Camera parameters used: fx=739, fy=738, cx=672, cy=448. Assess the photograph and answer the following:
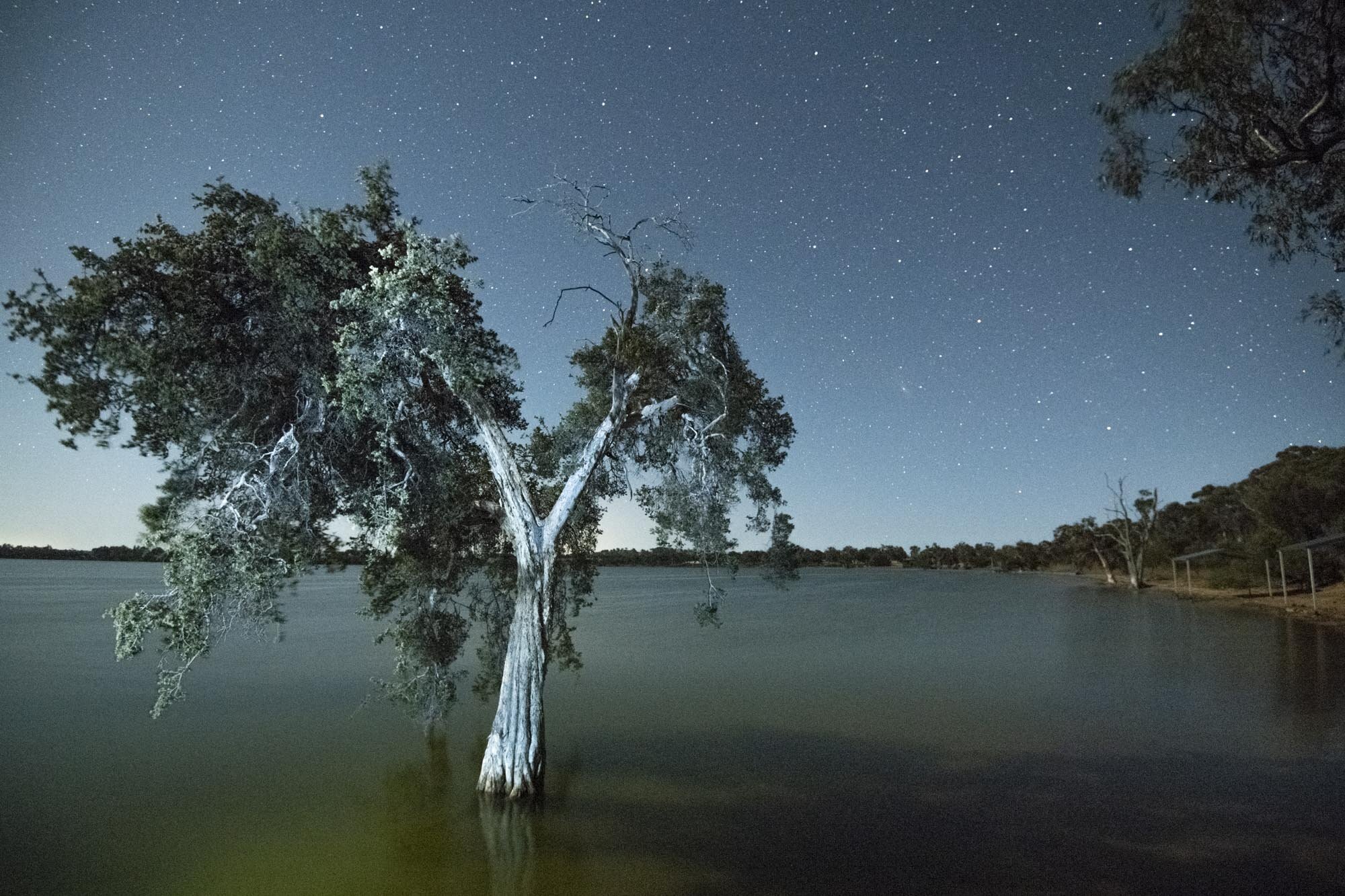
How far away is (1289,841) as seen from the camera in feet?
32.4

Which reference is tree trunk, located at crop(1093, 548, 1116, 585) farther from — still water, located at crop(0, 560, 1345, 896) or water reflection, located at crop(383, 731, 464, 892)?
water reflection, located at crop(383, 731, 464, 892)

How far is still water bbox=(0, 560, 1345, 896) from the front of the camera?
30.5ft

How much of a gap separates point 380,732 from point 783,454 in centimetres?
1190

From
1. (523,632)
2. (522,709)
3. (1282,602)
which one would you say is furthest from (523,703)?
(1282,602)

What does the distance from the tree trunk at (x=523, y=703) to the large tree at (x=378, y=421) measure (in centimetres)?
3

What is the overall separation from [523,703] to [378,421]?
4.73 m

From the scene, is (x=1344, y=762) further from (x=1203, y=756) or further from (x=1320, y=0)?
(x=1320, y=0)

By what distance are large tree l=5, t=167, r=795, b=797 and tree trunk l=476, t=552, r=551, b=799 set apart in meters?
0.03

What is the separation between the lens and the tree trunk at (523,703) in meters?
10.9

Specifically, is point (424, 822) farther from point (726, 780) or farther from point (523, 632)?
point (726, 780)

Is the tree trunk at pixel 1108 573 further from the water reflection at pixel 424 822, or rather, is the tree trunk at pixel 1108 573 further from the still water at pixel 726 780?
the water reflection at pixel 424 822

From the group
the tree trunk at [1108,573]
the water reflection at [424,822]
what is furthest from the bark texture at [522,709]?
the tree trunk at [1108,573]

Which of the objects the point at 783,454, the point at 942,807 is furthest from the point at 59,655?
the point at 942,807

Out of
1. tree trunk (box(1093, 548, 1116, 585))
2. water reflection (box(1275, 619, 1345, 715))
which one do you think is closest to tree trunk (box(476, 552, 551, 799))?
water reflection (box(1275, 619, 1345, 715))
